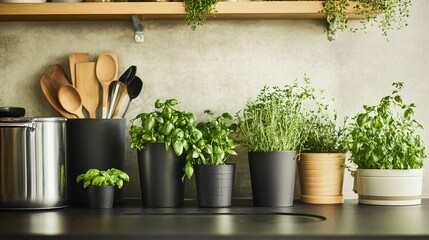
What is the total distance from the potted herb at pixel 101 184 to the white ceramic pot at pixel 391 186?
28.4 inches

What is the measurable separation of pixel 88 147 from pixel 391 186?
3.01ft

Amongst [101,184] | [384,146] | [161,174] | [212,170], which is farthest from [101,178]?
[384,146]

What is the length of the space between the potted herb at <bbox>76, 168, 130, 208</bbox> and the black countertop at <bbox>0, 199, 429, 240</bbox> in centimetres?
4

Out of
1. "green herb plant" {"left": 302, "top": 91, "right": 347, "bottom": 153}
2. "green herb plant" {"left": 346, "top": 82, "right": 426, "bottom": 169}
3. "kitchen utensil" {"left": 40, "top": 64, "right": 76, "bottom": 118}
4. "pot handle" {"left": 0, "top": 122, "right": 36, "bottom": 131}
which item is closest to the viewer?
"pot handle" {"left": 0, "top": 122, "right": 36, "bottom": 131}

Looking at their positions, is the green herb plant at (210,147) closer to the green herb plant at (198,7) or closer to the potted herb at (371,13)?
the green herb plant at (198,7)

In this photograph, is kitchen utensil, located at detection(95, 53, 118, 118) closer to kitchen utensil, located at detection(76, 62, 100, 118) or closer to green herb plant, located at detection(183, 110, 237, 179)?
kitchen utensil, located at detection(76, 62, 100, 118)

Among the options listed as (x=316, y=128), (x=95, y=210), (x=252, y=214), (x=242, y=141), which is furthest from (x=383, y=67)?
(x=95, y=210)

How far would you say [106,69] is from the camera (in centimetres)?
232

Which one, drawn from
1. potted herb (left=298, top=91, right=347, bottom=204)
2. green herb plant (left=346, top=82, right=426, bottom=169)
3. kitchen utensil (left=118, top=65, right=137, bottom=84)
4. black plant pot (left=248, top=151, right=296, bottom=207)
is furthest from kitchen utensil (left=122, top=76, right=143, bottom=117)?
green herb plant (left=346, top=82, right=426, bottom=169)

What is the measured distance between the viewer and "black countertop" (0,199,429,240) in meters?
1.51

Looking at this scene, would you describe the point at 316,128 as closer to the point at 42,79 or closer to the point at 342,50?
the point at 342,50

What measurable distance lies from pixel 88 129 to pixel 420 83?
1.11 metres

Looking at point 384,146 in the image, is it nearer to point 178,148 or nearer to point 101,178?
point 178,148

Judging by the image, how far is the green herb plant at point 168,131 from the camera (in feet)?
6.67
